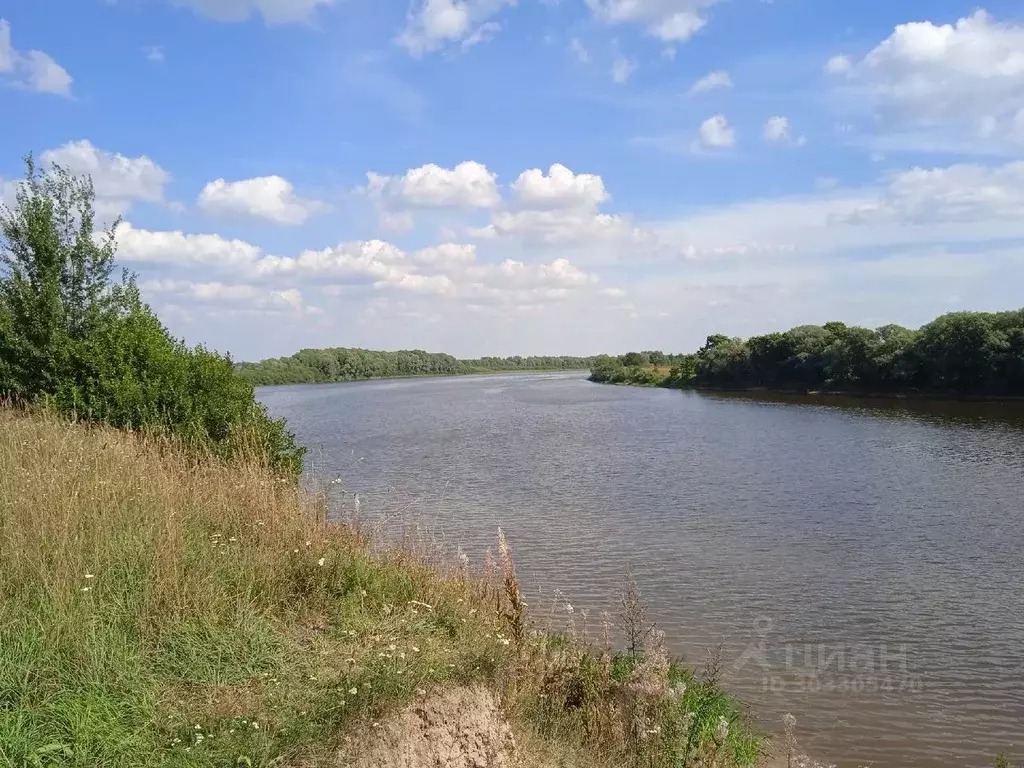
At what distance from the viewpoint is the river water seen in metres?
9.40

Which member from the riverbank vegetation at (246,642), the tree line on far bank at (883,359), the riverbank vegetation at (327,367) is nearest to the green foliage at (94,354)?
the riverbank vegetation at (246,642)

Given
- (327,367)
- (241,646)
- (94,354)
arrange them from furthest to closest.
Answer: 1. (327,367)
2. (94,354)
3. (241,646)

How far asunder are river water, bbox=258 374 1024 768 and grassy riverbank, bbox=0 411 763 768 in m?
2.57

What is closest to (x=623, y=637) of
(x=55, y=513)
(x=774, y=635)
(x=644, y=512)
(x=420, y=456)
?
(x=774, y=635)

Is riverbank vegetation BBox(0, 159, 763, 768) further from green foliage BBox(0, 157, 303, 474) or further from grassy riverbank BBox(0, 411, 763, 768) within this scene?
green foliage BBox(0, 157, 303, 474)

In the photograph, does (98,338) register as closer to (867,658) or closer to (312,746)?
(312,746)

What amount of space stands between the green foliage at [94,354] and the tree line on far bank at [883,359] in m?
58.0

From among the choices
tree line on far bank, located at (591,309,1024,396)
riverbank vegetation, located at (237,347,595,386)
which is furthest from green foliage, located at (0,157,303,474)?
riverbank vegetation, located at (237,347,595,386)

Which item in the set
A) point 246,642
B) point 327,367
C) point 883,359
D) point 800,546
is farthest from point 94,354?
point 327,367

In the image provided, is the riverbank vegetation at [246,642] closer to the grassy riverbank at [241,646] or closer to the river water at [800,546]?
the grassy riverbank at [241,646]

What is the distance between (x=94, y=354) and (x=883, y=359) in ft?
215

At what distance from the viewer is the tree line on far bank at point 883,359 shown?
56688 mm

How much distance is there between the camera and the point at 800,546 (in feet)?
54.3

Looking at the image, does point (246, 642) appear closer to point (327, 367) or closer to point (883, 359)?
point (883, 359)
